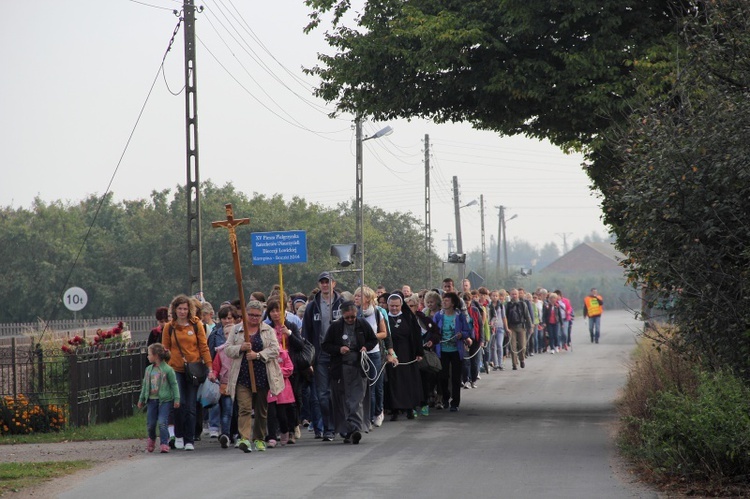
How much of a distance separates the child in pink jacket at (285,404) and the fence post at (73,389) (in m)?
3.53

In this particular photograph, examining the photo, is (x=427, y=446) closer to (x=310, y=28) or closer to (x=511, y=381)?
(x=310, y=28)

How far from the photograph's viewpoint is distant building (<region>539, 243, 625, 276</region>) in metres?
170

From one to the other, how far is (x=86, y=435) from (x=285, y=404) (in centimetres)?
331

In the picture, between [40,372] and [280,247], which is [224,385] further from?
[280,247]

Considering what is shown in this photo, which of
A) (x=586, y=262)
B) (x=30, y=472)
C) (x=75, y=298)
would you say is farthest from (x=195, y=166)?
(x=586, y=262)

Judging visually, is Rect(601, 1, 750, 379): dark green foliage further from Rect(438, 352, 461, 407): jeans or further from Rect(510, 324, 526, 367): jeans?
Rect(510, 324, 526, 367): jeans

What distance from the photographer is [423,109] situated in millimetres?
17469

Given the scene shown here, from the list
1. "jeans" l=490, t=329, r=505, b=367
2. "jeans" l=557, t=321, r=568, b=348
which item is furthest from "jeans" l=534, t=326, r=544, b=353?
"jeans" l=490, t=329, r=505, b=367

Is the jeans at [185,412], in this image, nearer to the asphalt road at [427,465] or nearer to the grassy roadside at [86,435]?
the asphalt road at [427,465]

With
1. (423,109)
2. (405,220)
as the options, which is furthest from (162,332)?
(405,220)

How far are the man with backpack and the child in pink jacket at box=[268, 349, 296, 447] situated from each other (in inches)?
641

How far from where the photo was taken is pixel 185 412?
1400 centimetres

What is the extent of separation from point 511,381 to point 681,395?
1422 centimetres

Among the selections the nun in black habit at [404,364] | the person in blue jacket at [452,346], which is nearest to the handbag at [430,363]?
the nun in black habit at [404,364]
